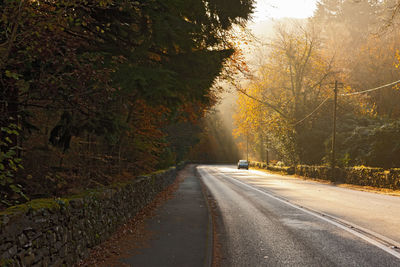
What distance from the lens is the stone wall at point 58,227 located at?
4215mm

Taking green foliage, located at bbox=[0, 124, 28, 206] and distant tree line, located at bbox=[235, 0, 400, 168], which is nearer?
green foliage, located at bbox=[0, 124, 28, 206]

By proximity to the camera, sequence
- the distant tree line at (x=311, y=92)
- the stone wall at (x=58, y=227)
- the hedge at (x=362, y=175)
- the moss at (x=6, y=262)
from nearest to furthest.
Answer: the moss at (x=6, y=262)
the stone wall at (x=58, y=227)
the hedge at (x=362, y=175)
the distant tree line at (x=311, y=92)

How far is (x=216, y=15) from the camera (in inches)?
435

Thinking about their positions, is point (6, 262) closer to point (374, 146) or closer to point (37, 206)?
point (37, 206)

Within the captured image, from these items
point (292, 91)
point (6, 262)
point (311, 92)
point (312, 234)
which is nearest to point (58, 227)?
point (6, 262)

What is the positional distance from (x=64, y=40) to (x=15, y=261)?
3.57m

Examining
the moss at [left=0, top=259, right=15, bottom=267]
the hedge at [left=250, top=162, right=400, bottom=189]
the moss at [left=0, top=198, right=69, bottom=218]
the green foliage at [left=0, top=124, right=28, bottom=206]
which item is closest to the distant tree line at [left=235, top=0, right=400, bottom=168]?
the hedge at [left=250, top=162, right=400, bottom=189]

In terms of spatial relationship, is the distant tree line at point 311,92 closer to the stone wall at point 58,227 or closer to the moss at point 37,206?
the stone wall at point 58,227

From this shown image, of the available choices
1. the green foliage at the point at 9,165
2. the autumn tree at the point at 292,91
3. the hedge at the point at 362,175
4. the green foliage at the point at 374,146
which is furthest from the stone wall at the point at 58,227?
the autumn tree at the point at 292,91

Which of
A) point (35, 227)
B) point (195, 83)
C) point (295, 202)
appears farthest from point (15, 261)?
point (295, 202)

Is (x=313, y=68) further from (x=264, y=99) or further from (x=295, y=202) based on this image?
(x=295, y=202)

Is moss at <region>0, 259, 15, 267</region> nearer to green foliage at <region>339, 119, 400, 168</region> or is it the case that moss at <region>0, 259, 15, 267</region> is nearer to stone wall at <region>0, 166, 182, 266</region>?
stone wall at <region>0, 166, 182, 266</region>

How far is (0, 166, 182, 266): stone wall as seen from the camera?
4215 millimetres

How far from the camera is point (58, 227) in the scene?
5.46 metres
